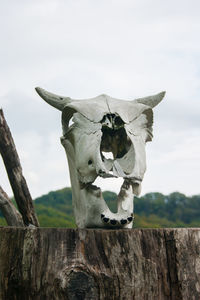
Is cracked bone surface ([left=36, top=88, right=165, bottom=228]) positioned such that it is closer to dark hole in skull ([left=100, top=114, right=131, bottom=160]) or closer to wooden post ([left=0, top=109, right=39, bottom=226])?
dark hole in skull ([left=100, top=114, right=131, bottom=160])

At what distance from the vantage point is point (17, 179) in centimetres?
584

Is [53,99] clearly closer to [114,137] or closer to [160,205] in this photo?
[114,137]

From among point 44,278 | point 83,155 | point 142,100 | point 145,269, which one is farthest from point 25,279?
point 142,100

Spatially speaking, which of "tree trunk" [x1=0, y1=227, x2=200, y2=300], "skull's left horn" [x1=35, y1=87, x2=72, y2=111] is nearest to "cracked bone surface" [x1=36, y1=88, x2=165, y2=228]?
"skull's left horn" [x1=35, y1=87, x2=72, y2=111]

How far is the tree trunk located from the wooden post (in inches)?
109

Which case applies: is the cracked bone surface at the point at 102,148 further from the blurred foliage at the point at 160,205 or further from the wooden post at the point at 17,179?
the blurred foliage at the point at 160,205

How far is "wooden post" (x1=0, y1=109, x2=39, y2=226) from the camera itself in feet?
18.8

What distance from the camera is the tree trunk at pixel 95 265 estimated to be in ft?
9.37

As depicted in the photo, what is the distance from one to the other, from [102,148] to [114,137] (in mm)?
198

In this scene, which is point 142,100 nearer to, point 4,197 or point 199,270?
point 199,270

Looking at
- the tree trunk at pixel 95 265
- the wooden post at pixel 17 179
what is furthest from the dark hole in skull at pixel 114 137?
the wooden post at pixel 17 179

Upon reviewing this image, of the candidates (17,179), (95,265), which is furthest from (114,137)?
(17,179)

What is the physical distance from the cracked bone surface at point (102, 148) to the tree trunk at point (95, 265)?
0.23 meters

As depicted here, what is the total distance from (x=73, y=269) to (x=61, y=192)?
50.1ft
